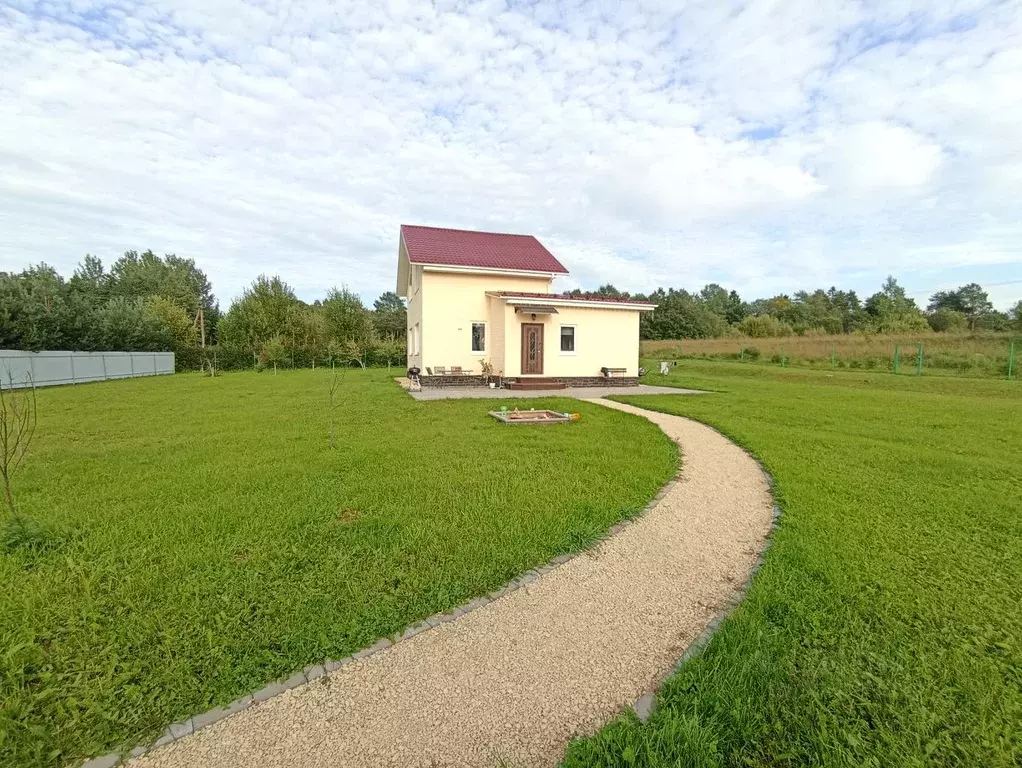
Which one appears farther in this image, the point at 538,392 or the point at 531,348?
the point at 531,348

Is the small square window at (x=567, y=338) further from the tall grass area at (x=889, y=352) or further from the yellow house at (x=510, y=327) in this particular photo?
the tall grass area at (x=889, y=352)

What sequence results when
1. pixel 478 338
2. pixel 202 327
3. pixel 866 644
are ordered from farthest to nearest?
1. pixel 202 327
2. pixel 478 338
3. pixel 866 644

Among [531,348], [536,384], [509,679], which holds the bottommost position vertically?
[509,679]

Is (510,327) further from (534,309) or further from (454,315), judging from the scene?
(454,315)

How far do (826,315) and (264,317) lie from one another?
62.0 metres

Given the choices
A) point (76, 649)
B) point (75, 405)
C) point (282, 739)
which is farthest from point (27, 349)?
point (282, 739)

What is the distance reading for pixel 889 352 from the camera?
86.7ft

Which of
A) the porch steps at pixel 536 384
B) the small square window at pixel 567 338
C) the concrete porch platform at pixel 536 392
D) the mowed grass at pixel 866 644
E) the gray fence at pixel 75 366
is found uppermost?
the small square window at pixel 567 338

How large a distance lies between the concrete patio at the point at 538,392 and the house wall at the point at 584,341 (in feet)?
3.61

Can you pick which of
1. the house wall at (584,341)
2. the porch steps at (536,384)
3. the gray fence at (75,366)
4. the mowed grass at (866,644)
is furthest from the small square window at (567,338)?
the gray fence at (75,366)

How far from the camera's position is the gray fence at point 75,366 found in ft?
61.1

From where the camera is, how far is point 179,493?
17.6ft

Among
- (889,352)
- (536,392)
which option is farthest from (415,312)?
(889,352)

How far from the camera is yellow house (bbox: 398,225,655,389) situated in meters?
17.3
